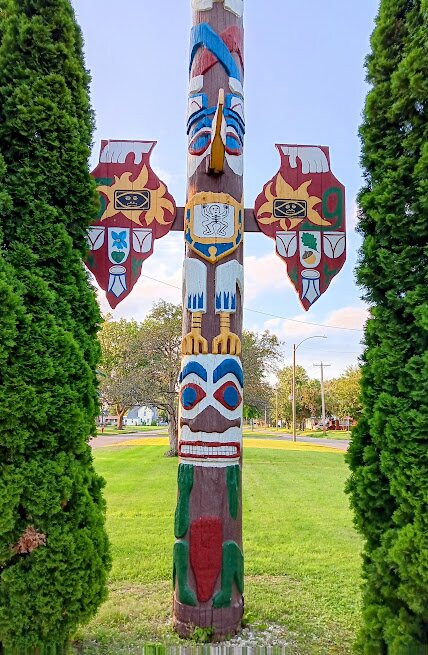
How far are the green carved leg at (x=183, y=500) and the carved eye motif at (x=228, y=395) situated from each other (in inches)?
22.4

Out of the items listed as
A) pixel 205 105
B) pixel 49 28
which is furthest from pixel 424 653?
pixel 49 28

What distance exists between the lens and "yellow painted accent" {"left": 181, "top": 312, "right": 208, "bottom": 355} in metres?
3.94

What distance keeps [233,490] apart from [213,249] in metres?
1.94

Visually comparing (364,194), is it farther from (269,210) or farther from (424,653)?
(424,653)

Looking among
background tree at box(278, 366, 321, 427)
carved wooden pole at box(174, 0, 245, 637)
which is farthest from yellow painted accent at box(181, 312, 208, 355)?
background tree at box(278, 366, 321, 427)

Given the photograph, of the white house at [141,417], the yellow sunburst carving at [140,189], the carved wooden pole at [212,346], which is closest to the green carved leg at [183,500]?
the carved wooden pole at [212,346]

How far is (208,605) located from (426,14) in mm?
4374

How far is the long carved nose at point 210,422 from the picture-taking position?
3848 millimetres

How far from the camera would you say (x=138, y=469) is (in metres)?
13.3

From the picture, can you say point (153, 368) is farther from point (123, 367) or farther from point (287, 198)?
point (287, 198)

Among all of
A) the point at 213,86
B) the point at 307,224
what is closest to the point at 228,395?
the point at 307,224

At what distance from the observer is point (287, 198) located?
4.52m

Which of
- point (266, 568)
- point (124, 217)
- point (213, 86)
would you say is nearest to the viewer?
point (213, 86)

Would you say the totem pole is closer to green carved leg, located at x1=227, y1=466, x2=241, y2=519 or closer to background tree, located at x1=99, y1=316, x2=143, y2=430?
green carved leg, located at x1=227, y1=466, x2=241, y2=519
